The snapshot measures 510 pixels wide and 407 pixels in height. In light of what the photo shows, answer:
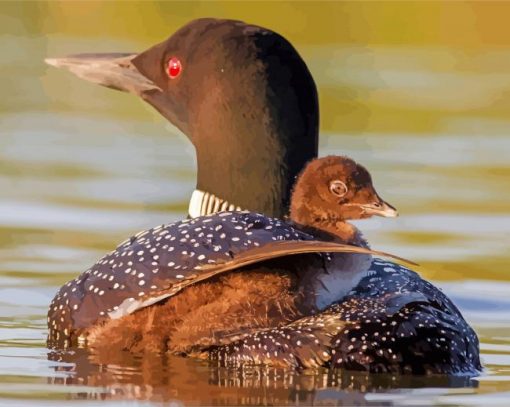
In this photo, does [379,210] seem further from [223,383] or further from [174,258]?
[223,383]

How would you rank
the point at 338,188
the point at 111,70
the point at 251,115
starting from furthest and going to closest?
the point at 111,70, the point at 251,115, the point at 338,188

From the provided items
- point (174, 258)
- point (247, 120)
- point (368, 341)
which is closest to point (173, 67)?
point (247, 120)

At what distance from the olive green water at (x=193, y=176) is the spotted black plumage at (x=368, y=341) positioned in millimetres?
60

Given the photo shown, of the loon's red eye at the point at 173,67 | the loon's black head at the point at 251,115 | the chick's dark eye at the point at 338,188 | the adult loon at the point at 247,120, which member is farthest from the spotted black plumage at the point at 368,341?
the loon's red eye at the point at 173,67

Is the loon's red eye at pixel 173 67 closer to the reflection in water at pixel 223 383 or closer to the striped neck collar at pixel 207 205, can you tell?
the striped neck collar at pixel 207 205

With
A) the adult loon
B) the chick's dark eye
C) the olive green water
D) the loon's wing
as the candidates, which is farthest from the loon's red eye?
the chick's dark eye

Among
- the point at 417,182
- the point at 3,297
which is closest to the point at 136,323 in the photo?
the point at 3,297

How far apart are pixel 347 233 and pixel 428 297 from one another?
1.35ft

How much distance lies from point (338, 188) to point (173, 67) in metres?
1.88

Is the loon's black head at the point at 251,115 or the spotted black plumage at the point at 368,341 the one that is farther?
the loon's black head at the point at 251,115

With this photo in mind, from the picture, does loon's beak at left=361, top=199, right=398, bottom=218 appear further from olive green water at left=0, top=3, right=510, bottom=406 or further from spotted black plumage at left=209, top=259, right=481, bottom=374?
olive green water at left=0, top=3, right=510, bottom=406

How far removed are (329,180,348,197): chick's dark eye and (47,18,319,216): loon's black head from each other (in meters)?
1.11

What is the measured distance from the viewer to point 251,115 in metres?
9.25

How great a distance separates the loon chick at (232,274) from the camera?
777cm
